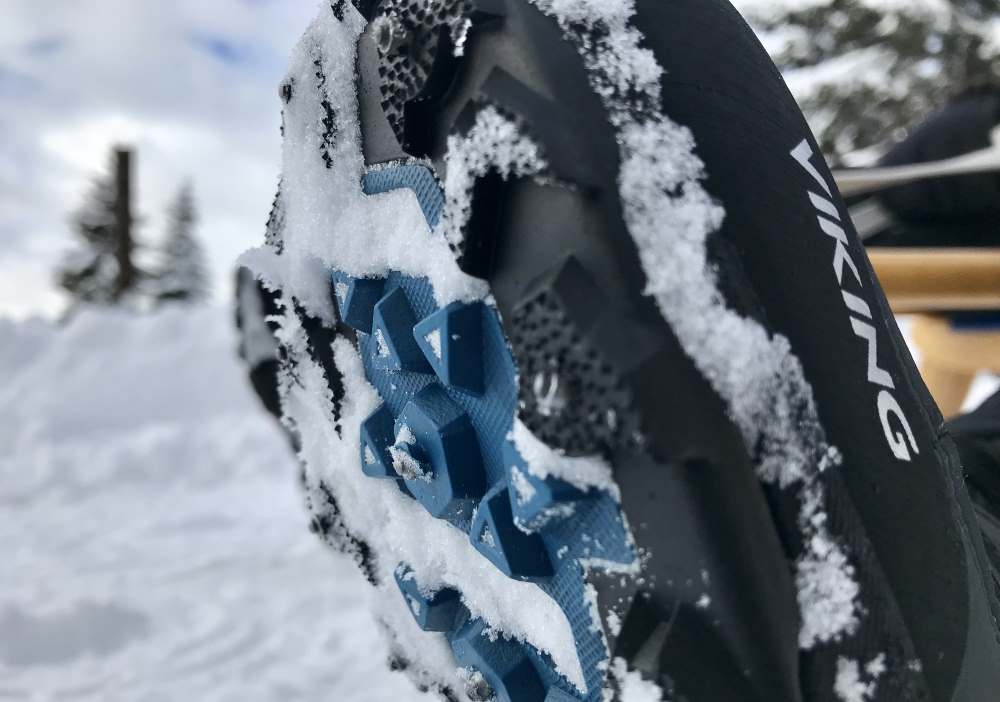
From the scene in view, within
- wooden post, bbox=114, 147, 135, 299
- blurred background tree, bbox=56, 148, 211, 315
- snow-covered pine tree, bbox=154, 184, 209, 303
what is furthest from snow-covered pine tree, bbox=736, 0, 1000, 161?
snow-covered pine tree, bbox=154, 184, 209, 303

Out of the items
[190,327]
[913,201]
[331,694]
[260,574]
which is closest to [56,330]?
[190,327]

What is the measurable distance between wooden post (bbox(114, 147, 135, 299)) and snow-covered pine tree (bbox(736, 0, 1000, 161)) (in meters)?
6.27

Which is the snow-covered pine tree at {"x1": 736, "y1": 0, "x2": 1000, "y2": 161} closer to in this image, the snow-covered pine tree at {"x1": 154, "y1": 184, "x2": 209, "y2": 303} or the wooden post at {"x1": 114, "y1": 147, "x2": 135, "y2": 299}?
the wooden post at {"x1": 114, "y1": 147, "x2": 135, "y2": 299}

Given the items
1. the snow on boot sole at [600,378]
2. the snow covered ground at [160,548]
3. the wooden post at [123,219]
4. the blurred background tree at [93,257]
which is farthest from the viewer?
the blurred background tree at [93,257]

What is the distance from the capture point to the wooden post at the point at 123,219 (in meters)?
8.50

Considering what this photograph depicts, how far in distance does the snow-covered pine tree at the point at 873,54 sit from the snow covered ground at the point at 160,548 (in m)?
6.92

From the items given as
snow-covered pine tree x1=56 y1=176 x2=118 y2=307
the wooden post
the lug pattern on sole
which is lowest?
the lug pattern on sole

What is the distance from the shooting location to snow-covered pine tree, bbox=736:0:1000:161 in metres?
8.57

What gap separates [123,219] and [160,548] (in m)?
7.09

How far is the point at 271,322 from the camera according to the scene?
88 centimetres

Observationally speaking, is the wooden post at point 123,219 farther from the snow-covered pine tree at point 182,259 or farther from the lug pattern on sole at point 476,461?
the snow-covered pine tree at point 182,259

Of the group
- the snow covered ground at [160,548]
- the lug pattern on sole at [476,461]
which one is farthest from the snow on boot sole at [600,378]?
the snow covered ground at [160,548]

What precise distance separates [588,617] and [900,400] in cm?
25

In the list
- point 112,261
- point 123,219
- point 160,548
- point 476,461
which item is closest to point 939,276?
point 476,461
